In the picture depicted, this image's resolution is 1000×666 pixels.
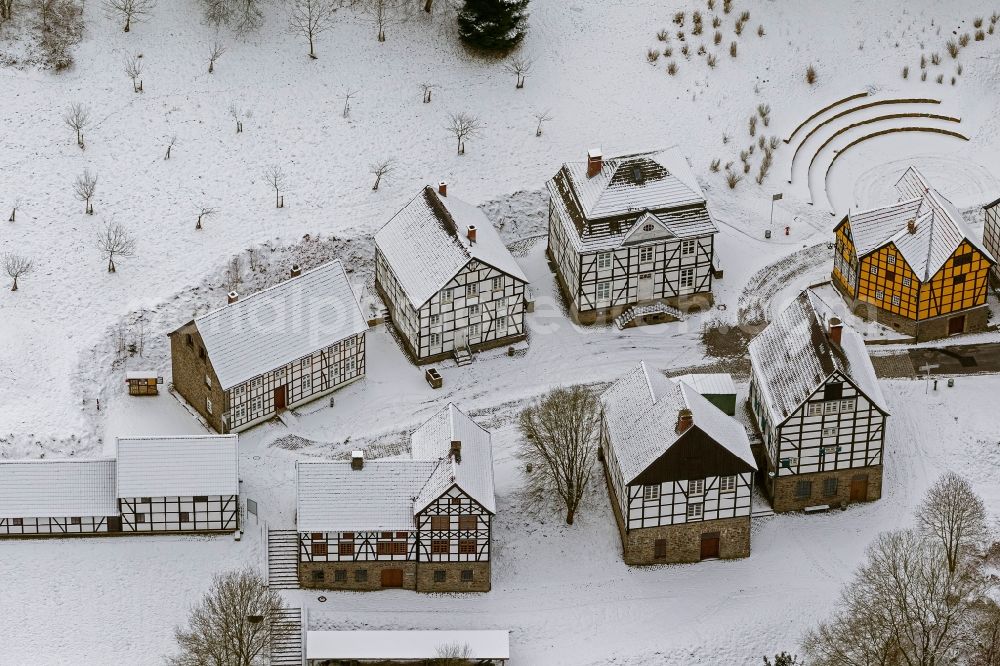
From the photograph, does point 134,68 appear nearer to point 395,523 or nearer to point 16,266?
point 16,266

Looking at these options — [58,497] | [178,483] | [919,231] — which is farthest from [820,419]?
[58,497]

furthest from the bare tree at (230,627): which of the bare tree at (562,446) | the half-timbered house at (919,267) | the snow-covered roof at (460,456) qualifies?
the half-timbered house at (919,267)

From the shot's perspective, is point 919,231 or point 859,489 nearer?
point 859,489

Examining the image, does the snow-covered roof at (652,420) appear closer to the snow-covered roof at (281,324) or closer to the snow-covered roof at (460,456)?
the snow-covered roof at (460,456)

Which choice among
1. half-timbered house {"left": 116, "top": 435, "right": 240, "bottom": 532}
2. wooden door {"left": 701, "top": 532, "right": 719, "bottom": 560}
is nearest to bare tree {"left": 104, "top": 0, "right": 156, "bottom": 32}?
half-timbered house {"left": 116, "top": 435, "right": 240, "bottom": 532}

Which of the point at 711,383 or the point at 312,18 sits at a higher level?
the point at 312,18

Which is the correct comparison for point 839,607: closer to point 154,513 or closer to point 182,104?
point 154,513
